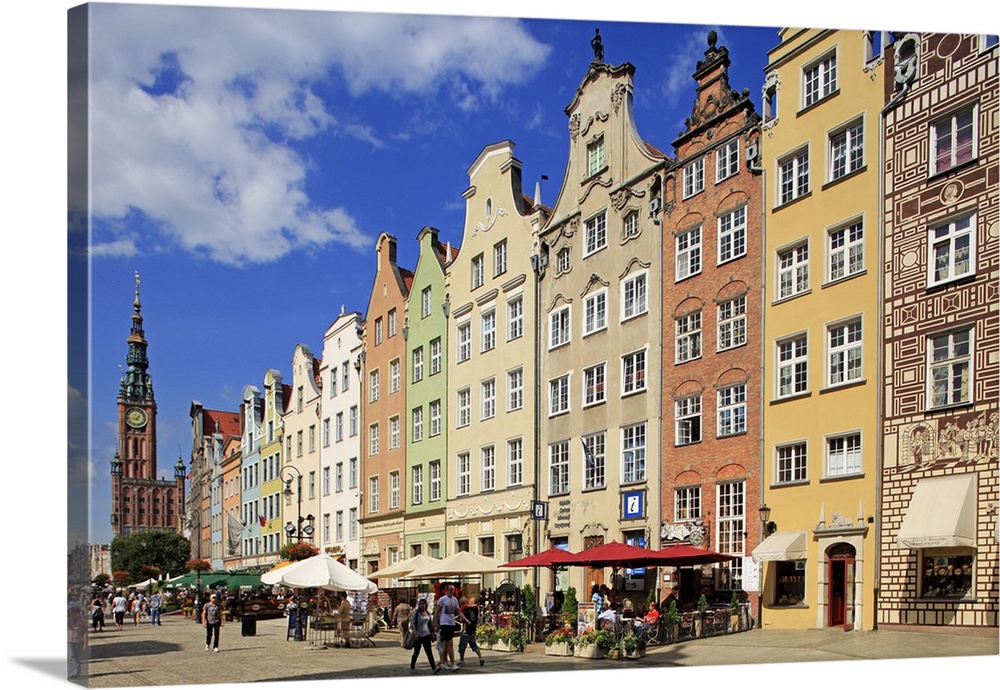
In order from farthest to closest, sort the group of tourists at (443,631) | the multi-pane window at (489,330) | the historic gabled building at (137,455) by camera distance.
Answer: the multi-pane window at (489,330)
the group of tourists at (443,631)
the historic gabled building at (137,455)

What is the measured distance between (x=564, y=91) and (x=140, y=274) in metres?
8.42

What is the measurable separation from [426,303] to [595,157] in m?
5.00

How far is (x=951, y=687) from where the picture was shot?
16.0 meters

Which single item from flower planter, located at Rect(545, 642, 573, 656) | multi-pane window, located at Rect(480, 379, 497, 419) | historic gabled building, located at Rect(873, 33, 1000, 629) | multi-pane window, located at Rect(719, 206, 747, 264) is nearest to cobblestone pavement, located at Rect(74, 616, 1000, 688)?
flower planter, located at Rect(545, 642, 573, 656)

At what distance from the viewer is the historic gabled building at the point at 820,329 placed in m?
20.0

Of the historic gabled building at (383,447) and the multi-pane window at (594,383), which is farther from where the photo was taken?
the historic gabled building at (383,447)

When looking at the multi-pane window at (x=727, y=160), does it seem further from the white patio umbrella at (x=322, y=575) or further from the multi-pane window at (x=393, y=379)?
the white patio umbrella at (x=322, y=575)

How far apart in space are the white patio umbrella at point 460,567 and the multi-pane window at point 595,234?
6865 mm

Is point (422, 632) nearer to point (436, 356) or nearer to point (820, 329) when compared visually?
point (436, 356)

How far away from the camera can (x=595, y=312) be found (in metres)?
23.7

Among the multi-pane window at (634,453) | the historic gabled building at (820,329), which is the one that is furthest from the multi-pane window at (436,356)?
the historic gabled building at (820,329)

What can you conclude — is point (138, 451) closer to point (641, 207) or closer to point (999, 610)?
point (641, 207)

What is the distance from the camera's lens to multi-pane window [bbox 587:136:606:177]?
76.0 feet

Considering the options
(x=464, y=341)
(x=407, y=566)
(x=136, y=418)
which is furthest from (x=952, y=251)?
(x=136, y=418)
